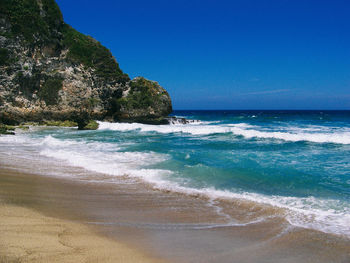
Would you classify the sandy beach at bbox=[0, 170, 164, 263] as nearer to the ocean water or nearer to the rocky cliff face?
the ocean water

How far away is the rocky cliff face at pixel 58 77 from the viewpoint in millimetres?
27922

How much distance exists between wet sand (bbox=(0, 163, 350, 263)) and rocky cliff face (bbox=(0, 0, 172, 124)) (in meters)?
25.2

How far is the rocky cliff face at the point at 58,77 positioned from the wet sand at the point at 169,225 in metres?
25.2

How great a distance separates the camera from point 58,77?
3089 centimetres

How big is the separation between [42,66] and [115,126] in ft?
35.4

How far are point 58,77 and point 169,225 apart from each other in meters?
30.6

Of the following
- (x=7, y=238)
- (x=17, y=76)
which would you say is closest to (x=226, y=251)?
(x=7, y=238)

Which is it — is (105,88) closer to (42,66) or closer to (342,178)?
(42,66)

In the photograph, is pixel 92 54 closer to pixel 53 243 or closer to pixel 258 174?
pixel 258 174

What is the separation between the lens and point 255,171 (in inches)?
350

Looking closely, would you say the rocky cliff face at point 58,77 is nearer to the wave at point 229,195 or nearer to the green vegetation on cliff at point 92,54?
the green vegetation on cliff at point 92,54

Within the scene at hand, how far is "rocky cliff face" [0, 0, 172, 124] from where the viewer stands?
27.9 meters

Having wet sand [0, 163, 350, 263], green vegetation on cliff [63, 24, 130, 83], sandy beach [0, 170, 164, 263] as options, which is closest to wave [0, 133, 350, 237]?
wet sand [0, 163, 350, 263]

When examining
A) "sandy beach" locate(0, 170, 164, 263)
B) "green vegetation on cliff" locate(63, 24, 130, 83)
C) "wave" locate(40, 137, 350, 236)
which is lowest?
"wave" locate(40, 137, 350, 236)
